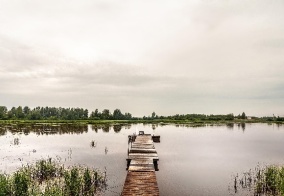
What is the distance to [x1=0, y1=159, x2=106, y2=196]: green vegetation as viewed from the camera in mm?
17003

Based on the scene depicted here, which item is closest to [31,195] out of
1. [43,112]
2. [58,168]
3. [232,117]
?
[58,168]

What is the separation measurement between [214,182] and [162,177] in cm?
469

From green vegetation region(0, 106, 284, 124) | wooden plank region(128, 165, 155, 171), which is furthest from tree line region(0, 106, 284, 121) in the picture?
wooden plank region(128, 165, 155, 171)

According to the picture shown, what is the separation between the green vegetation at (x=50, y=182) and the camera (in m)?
17.0

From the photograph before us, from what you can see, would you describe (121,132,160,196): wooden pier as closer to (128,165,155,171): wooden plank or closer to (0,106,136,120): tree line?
(128,165,155,171): wooden plank

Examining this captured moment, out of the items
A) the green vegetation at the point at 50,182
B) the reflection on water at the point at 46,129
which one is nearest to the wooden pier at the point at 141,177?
the green vegetation at the point at 50,182

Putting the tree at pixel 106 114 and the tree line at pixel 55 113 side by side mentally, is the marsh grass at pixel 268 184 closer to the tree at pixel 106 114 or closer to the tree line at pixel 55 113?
the tree line at pixel 55 113

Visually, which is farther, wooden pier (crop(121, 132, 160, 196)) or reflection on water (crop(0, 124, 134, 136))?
reflection on water (crop(0, 124, 134, 136))

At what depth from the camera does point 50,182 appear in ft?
74.8

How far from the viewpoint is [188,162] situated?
3400 centimetres

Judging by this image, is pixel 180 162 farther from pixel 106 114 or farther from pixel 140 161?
pixel 106 114

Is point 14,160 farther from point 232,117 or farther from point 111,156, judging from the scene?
point 232,117

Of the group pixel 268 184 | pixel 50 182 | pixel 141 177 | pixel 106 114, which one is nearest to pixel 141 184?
pixel 141 177

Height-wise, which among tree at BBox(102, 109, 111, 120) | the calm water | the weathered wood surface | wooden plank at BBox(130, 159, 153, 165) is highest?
tree at BBox(102, 109, 111, 120)
